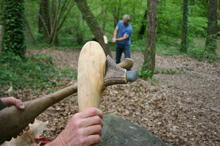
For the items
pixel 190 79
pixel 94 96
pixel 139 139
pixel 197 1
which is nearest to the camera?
pixel 94 96

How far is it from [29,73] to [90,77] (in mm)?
9754

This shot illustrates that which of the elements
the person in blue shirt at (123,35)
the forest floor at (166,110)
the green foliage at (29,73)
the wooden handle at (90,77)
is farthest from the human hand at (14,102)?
the person in blue shirt at (123,35)

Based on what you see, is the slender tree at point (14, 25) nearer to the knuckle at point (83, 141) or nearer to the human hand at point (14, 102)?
the human hand at point (14, 102)

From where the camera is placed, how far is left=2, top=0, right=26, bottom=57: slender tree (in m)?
13.3

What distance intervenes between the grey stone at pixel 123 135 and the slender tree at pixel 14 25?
7.81 m

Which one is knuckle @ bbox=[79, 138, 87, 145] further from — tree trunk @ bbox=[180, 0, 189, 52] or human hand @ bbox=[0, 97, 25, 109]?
tree trunk @ bbox=[180, 0, 189, 52]

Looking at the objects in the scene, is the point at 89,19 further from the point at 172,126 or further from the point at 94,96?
the point at 94,96

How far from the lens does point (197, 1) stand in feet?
96.3

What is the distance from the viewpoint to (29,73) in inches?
442

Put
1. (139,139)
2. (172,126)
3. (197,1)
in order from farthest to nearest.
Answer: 1. (197,1)
2. (172,126)
3. (139,139)

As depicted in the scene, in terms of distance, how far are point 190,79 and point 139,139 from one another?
9430mm

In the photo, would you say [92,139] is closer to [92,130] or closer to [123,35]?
[92,130]

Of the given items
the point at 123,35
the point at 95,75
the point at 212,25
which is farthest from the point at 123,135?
the point at 212,25

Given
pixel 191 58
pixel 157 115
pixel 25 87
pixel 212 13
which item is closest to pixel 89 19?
pixel 25 87
